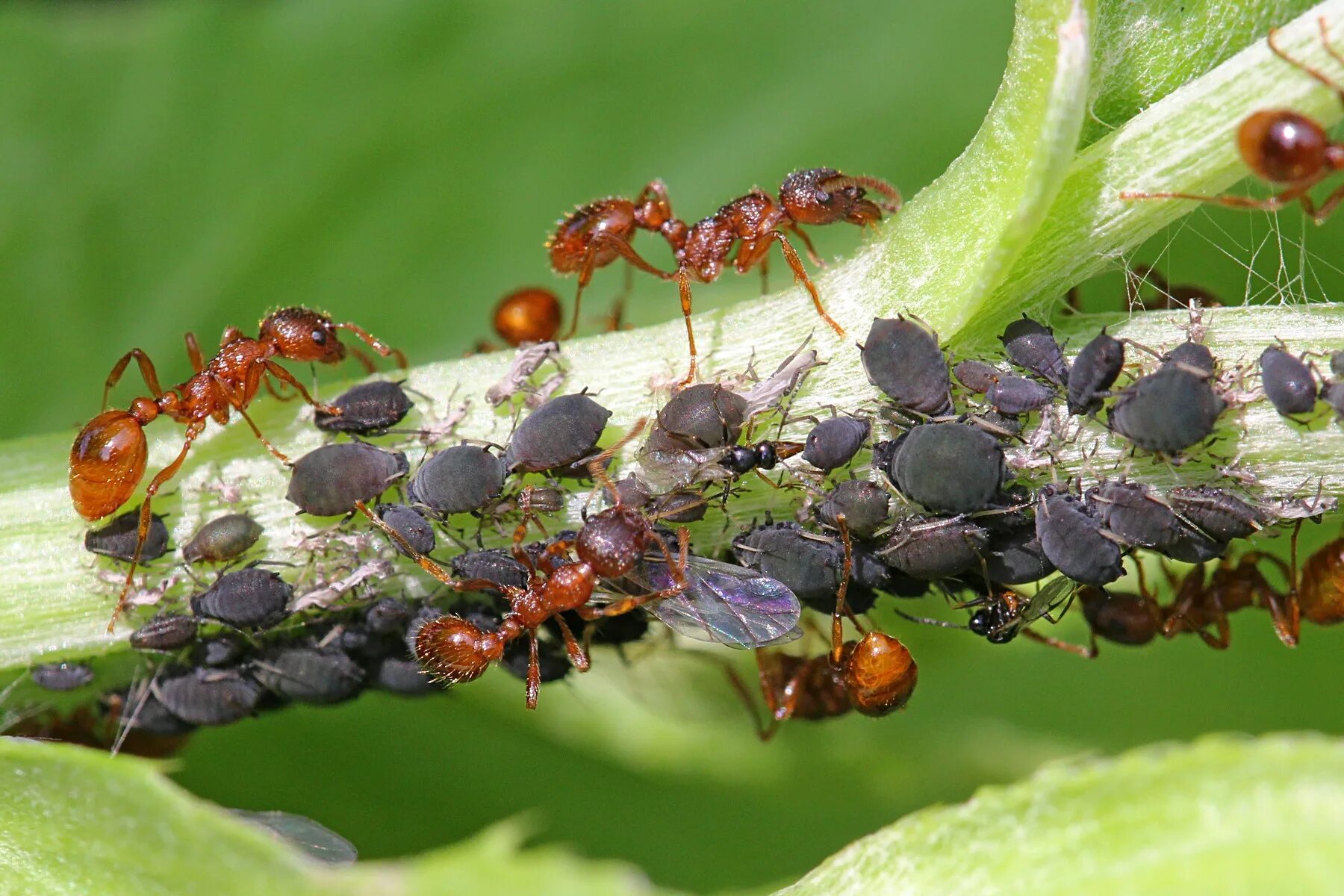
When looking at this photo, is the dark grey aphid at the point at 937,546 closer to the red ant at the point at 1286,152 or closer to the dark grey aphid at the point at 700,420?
the dark grey aphid at the point at 700,420

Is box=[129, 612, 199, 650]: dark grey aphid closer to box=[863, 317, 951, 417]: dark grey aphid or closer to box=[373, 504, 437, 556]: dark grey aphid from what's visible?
box=[373, 504, 437, 556]: dark grey aphid

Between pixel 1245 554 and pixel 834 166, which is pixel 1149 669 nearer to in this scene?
pixel 1245 554

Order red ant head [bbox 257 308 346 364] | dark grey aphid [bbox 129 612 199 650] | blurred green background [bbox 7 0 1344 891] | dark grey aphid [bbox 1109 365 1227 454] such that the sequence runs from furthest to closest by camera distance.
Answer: blurred green background [bbox 7 0 1344 891] < red ant head [bbox 257 308 346 364] < dark grey aphid [bbox 129 612 199 650] < dark grey aphid [bbox 1109 365 1227 454]

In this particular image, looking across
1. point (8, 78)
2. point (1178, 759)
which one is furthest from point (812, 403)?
point (8, 78)

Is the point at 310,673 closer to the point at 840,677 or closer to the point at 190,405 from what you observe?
the point at 190,405

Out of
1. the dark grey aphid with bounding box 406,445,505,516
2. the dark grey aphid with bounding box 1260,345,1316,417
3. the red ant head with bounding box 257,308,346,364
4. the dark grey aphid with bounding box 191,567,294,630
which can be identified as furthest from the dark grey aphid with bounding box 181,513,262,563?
the dark grey aphid with bounding box 1260,345,1316,417

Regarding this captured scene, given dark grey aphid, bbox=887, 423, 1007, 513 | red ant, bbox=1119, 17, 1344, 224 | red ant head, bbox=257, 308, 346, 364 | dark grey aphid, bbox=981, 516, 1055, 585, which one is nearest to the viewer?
red ant, bbox=1119, 17, 1344, 224
